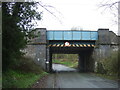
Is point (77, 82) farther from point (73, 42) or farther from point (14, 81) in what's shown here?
point (73, 42)

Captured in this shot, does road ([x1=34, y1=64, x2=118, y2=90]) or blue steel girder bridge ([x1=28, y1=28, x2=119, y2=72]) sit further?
blue steel girder bridge ([x1=28, y1=28, x2=119, y2=72])

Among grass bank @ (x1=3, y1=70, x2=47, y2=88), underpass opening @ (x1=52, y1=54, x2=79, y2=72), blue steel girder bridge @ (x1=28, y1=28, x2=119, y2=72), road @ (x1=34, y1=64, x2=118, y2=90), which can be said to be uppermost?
blue steel girder bridge @ (x1=28, y1=28, x2=119, y2=72)

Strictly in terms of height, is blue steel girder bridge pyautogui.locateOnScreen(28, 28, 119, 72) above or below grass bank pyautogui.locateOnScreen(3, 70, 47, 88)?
above

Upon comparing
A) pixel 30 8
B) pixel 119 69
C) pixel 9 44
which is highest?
pixel 30 8

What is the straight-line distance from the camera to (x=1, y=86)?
9.19m

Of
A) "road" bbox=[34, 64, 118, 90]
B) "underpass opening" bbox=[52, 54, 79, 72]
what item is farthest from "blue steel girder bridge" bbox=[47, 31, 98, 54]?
"underpass opening" bbox=[52, 54, 79, 72]

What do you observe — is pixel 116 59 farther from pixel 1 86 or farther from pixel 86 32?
pixel 1 86

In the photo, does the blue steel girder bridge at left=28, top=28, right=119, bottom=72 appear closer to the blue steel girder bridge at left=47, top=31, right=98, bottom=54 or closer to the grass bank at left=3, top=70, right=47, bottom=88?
the blue steel girder bridge at left=47, top=31, right=98, bottom=54

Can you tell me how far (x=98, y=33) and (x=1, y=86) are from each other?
26.7 meters

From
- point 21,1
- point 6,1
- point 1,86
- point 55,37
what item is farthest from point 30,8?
point 55,37

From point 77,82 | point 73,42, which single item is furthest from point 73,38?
point 77,82

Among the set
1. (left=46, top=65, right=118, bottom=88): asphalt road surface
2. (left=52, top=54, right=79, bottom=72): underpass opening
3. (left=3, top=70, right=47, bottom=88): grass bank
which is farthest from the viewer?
(left=52, top=54, right=79, bottom=72): underpass opening

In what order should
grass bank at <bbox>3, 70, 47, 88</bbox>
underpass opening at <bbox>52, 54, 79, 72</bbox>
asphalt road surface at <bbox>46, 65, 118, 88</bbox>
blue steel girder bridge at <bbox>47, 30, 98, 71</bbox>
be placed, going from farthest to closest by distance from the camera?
underpass opening at <bbox>52, 54, 79, 72</bbox>
blue steel girder bridge at <bbox>47, 30, 98, 71</bbox>
asphalt road surface at <bbox>46, 65, 118, 88</bbox>
grass bank at <bbox>3, 70, 47, 88</bbox>

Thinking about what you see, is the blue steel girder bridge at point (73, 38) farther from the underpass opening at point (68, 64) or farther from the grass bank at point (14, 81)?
the grass bank at point (14, 81)
